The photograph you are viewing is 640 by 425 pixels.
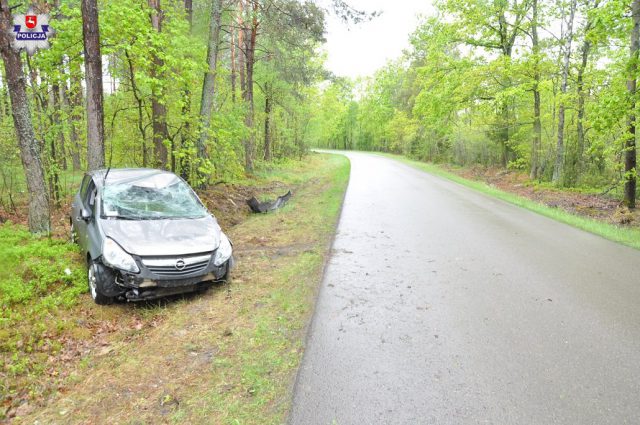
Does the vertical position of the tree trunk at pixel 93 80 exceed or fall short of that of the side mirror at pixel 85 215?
it exceeds it

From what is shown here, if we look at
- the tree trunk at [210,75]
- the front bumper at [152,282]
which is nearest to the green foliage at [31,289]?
the front bumper at [152,282]

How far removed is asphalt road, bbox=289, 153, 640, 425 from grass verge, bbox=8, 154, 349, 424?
0.97 ft

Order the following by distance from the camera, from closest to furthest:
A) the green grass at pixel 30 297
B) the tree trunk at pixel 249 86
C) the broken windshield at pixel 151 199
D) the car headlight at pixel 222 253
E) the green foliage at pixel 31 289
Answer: the green grass at pixel 30 297 → the green foliage at pixel 31 289 → the car headlight at pixel 222 253 → the broken windshield at pixel 151 199 → the tree trunk at pixel 249 86

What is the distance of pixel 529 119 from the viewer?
21516 mm

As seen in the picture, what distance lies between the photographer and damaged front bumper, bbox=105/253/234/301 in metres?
5.14

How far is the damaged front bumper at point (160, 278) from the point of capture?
5145 mm

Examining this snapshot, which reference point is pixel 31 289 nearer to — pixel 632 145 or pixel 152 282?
pixel 152 282

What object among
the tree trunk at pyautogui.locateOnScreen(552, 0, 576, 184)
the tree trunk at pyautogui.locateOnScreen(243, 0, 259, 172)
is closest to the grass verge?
the tree trunk at pyautogui.locateOnScreen(243, 0, 259, 172)

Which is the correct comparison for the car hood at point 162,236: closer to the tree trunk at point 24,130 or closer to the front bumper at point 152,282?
the front bumper at point 152,282

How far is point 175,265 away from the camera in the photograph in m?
5.30

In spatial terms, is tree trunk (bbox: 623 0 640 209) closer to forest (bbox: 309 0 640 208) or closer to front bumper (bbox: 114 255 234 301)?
forest (bbox: 309 0 640 208)

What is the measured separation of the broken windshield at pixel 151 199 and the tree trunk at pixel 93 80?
81.4 inches

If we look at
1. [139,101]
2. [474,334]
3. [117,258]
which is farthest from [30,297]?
[139,101]

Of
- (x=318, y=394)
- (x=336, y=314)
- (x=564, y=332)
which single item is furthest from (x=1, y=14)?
(x=564, y=332)
